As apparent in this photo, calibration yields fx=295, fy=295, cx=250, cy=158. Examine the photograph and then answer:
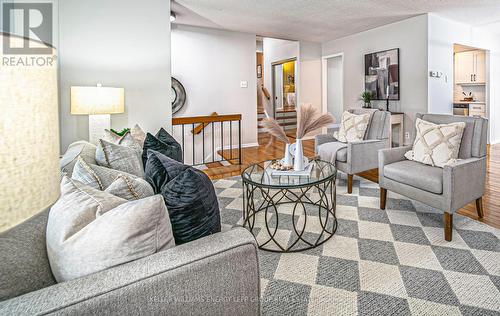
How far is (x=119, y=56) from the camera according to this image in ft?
11.3

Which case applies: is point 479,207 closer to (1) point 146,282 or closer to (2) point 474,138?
(2) point 474,138

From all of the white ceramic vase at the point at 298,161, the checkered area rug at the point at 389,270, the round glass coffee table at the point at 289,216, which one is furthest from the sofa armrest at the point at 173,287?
the white ceramic vase at the point at 298,161

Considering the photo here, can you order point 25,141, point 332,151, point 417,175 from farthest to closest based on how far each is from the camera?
point 332,151
point 417,175
point 25,141

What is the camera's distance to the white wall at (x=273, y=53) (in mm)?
7215

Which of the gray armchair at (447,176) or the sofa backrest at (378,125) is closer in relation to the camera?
the gray armchair at (447,176)

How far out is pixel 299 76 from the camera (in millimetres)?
6996

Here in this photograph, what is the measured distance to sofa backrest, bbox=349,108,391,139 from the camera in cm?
369

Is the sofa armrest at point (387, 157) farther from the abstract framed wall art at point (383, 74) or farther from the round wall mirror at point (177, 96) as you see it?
the round wall mirror at point (177, 96)

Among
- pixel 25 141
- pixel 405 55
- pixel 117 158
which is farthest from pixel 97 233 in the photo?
pixel 405 55

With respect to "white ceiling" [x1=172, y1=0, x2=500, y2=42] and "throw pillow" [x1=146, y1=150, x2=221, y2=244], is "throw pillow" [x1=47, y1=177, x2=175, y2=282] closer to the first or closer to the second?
"throw pillow" [x1=146, y1=150, x2=221, y2=244]

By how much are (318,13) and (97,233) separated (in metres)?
4.85

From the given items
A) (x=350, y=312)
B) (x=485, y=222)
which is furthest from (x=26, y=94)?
(x=485, y=222)

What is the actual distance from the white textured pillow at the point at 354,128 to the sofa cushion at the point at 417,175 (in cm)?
99

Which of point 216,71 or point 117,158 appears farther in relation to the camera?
point 216,71
